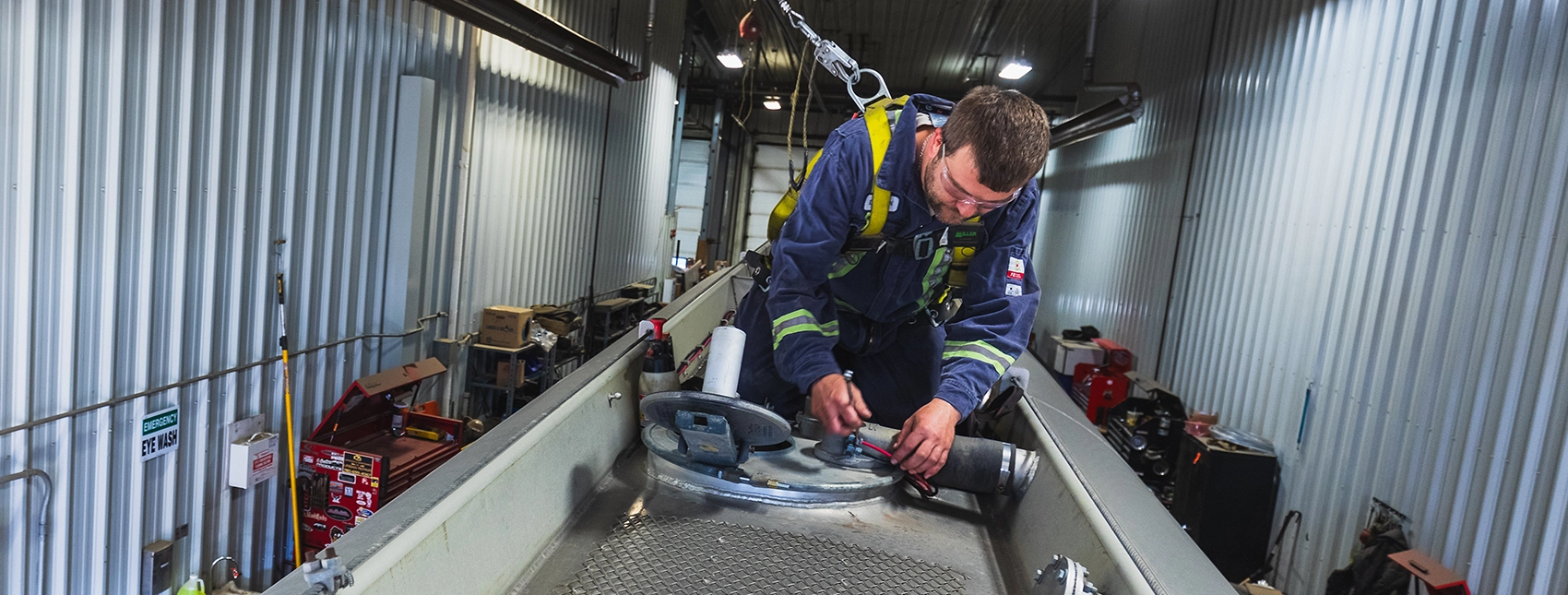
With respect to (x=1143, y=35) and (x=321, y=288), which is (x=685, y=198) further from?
(x=321, y=288)

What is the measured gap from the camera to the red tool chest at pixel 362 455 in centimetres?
347

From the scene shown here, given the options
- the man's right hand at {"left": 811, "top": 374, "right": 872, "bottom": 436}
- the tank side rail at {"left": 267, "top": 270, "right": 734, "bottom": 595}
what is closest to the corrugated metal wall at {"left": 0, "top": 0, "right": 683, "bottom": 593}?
the tank side rail at {"left": 267, "top": 270, "right": 734, "bottom": 595}

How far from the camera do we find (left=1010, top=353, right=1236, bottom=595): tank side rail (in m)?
1.18

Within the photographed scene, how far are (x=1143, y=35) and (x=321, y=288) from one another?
795 centimetres

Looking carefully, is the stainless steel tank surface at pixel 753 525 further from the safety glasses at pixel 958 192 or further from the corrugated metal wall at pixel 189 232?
the corrugated metal wall at pixel 189 232

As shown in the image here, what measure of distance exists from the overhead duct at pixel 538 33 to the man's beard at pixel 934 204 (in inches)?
124

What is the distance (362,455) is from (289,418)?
17.9 inches

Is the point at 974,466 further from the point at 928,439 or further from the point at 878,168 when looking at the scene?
the point at 878,168

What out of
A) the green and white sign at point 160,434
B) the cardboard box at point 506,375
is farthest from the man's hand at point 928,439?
the cardboard box at point 506,375

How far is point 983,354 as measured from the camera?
1.84m

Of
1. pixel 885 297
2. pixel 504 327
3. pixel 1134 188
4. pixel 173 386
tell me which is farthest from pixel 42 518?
pixel 1134 188

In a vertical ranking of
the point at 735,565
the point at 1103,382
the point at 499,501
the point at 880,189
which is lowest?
the point at 1103,382

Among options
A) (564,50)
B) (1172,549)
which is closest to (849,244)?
(1172,549)

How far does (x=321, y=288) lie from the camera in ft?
12.6
